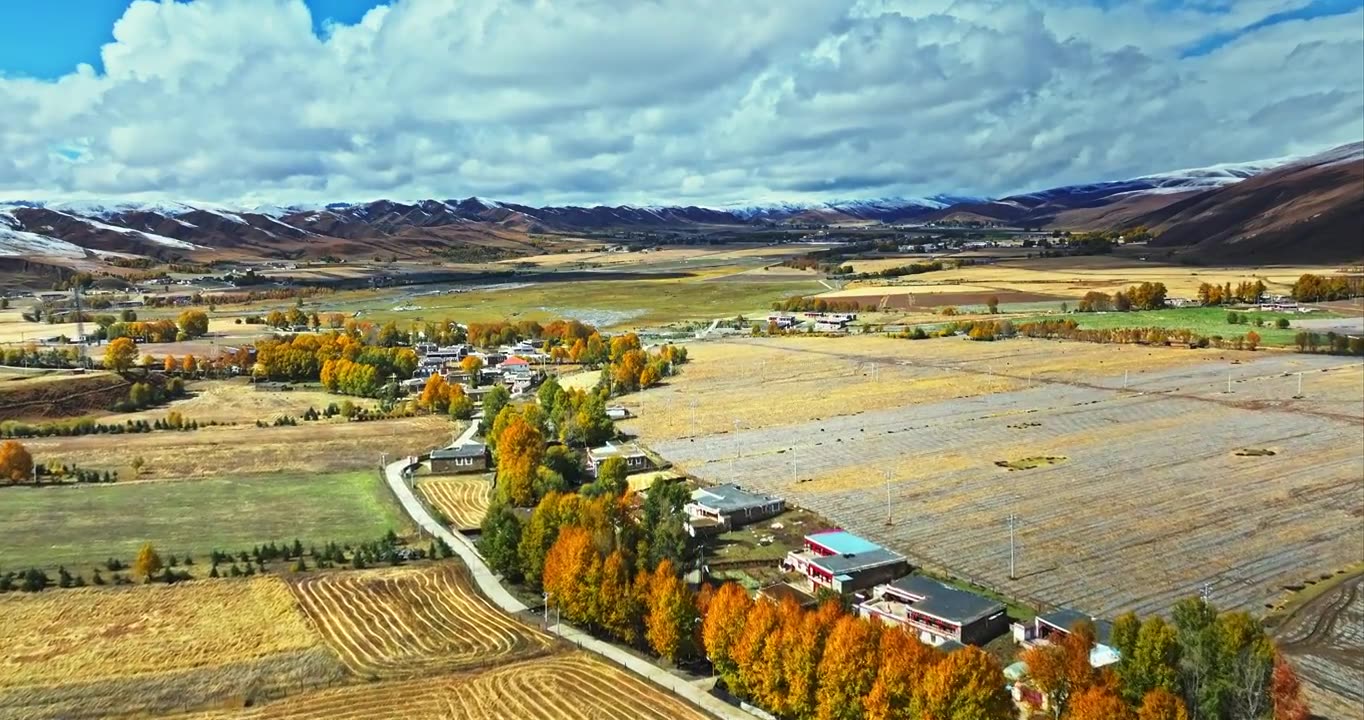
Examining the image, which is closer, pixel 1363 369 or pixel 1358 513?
pixel 1358 513

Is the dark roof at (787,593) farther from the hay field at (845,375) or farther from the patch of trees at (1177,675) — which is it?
the hay field at (845,375)

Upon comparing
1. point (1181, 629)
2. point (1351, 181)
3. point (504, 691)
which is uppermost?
point (1351, 181)

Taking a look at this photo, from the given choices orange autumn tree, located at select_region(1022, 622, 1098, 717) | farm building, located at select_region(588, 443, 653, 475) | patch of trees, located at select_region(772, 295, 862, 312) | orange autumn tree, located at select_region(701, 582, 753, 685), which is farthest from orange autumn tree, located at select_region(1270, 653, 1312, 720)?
patch of trees, located at select_region(772, 295, 862, 312)

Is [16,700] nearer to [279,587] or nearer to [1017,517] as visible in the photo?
[279,587]

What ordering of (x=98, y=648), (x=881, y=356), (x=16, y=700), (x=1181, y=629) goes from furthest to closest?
(x=881, y=356) < (x=98, y=648) < (x=16, y=700) < (x=1181, y=629)

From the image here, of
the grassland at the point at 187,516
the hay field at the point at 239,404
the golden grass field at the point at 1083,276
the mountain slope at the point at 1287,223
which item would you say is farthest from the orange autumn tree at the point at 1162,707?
the mountain slope at the point at 1287,223

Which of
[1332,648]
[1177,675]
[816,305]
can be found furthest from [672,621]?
[816,305]

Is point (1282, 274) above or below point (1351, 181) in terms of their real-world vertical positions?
below

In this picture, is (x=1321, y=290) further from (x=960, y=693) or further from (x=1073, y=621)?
(x=960, y=693)

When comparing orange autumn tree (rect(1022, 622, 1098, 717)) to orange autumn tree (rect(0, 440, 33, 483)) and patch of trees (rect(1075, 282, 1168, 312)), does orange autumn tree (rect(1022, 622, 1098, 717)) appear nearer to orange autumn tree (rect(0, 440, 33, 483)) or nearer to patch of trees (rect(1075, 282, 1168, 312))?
orange autumn tree (rect(0, 440, 33, 483))

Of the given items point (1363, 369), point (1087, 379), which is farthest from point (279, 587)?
point (1363, 369)
